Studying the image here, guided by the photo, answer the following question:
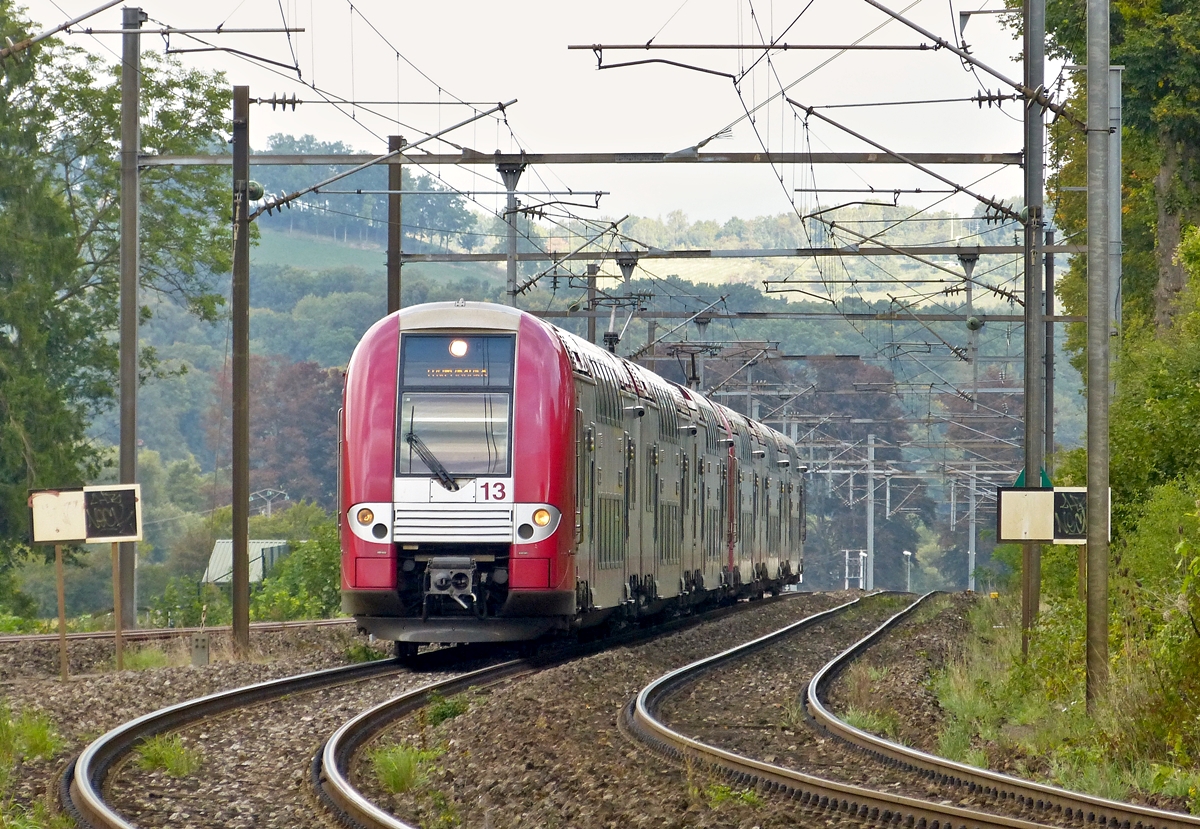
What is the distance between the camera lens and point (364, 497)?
18.5 m

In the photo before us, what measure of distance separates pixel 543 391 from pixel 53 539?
16.3 feet

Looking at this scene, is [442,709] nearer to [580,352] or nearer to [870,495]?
[580,352]

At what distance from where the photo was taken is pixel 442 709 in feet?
46.6

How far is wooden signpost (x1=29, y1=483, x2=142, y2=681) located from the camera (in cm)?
1819

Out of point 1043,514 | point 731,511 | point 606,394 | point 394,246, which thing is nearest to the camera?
point 1043,514

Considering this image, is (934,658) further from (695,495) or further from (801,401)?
(801,401)

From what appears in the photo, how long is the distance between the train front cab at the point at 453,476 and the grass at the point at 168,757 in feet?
21.3

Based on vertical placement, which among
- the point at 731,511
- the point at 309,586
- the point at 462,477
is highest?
the point at 462,477

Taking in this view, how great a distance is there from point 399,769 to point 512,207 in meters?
17.4

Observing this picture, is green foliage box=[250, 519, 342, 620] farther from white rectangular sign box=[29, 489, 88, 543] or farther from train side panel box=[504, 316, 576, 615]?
train side panel box=[504, 316, 576, 615]

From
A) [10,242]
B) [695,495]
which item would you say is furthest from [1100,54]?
[10,242]

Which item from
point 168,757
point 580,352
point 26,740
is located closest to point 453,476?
point 580,352

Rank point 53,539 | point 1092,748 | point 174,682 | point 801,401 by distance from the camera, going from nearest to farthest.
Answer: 1. point 1092,748
2. point 174,682
3. point 53,539
4. point 801,401

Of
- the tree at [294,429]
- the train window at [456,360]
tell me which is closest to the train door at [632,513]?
the train window at [456,360]
